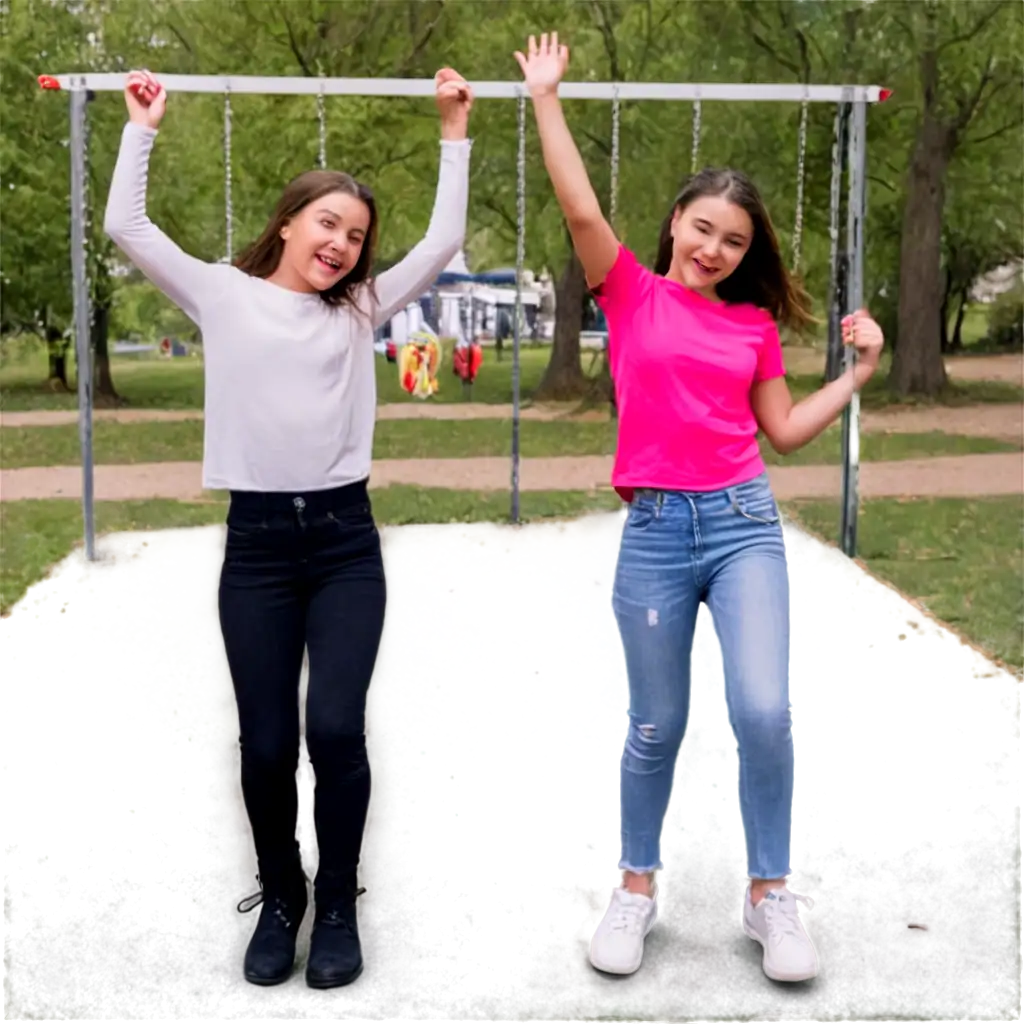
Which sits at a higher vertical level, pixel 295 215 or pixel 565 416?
pixel 295 215

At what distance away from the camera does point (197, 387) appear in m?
24.4

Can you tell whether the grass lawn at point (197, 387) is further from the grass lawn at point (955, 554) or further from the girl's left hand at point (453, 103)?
the girl's left hand at point (453, 103)

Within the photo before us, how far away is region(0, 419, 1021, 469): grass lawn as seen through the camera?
1295cm

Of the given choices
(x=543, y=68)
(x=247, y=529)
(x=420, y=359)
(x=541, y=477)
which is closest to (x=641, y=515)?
(x=247, y=529)

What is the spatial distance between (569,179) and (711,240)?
0.99 ft

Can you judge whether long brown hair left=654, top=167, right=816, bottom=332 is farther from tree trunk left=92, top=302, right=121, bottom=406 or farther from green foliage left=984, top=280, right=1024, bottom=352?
green foliage left=984, top=280, right=1024, bottom=352

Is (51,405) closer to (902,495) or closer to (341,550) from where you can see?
(902,495)

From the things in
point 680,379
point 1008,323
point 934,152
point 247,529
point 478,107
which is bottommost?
point 1008,323

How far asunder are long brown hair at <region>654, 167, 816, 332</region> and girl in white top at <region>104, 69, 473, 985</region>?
687 mm

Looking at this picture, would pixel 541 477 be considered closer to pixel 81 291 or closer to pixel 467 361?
pixel 81 291

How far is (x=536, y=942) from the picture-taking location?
9.08 ft

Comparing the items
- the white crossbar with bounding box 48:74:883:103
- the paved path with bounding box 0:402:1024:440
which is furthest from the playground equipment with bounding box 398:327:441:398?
the white crossbar with bounding box 48:74:883:103

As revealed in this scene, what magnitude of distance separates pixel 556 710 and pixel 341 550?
188 centimetres

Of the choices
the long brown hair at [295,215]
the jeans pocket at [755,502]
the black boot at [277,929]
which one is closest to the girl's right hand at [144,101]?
the long brown hair at [295,215]
